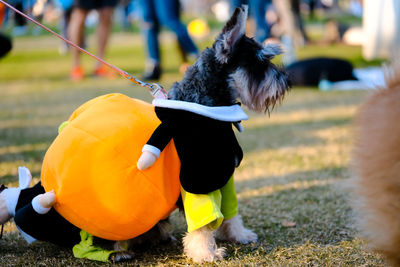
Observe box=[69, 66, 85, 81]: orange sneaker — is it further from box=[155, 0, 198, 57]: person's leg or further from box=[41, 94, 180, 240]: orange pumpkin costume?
box=[41, 94, 180, 240]: orange pumpkin costume

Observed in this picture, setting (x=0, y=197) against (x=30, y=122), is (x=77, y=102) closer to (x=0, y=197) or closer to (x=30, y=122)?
(x=30, y=122)

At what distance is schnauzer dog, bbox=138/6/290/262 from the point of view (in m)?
2.20

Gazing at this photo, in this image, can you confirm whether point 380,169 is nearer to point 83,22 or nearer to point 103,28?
point 83,22

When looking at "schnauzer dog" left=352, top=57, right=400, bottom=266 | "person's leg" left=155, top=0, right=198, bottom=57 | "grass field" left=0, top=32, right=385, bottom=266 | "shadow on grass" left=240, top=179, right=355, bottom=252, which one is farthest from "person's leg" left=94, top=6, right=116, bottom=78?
"schnauzer dog" left=352, top=57, right=400, bottom=266

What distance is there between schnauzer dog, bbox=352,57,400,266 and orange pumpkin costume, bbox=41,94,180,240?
941 millimetres

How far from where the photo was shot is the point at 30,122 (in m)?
5.43

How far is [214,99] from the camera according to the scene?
229 cm

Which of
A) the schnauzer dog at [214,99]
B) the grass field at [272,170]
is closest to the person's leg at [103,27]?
the grass field at [272,170]

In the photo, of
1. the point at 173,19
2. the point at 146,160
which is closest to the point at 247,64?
the point at 146,160

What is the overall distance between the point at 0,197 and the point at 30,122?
321cm

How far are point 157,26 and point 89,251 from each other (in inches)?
230

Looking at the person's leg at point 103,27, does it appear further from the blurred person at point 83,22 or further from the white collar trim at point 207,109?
the white collar trim at point 207,109

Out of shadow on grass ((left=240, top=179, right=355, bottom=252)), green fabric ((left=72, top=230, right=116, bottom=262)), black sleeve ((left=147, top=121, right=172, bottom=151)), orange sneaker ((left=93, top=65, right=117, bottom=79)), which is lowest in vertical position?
orange sneaker ((left=93, top=65, right=117, bottom=79))

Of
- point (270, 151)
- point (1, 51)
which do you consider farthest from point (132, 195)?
point (1, 51)
